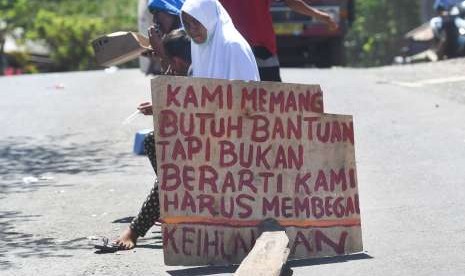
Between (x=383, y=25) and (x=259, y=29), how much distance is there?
5324 centimetres

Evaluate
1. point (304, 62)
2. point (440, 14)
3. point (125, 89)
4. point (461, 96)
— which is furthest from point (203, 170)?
point (304, 62)

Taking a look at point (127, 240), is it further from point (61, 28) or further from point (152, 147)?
point (61, 28)

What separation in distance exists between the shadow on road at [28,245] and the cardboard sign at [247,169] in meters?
1.09

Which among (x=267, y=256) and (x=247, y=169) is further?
(x=247, y=169)

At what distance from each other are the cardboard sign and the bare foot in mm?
731

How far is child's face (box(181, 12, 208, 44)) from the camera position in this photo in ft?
24.5

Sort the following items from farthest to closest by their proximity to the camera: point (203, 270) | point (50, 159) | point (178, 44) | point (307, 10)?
point (50, 159) < point (307, 10) < point (178, 44) < point (203, 270)

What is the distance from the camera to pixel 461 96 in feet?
51.2

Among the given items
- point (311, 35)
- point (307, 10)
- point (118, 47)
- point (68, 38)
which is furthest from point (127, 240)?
point (68, 38)

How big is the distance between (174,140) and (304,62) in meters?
19.5

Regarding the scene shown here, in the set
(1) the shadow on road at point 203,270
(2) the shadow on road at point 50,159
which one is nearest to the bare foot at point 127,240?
(1) the shadow on road at point 203,270

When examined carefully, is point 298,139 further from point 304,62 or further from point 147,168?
point 304,62

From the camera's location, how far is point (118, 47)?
8.58 m

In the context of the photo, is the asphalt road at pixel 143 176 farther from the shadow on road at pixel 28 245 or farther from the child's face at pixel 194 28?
the child's face at pixel 194 28
